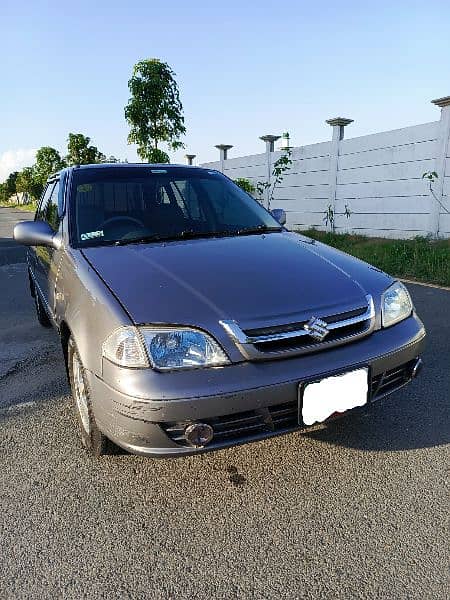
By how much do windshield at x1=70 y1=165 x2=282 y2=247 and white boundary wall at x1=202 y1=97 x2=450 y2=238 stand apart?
5876 mm

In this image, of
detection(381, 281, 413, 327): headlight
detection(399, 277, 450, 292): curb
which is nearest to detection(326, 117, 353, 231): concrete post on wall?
detection(399, 277, 450, 292): curb

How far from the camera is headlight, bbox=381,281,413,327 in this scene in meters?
2.06

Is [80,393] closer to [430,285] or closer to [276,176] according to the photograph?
[430,285]

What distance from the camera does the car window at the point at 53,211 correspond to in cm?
296

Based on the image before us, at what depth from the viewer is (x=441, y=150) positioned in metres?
7.65

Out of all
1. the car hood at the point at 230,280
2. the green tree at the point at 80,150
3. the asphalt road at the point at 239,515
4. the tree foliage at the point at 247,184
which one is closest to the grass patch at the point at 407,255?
the tree foliage at the point at 247,184

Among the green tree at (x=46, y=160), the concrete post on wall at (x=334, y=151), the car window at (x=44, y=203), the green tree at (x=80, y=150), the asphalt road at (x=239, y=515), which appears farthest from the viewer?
the green tree at (x=46, y=160)

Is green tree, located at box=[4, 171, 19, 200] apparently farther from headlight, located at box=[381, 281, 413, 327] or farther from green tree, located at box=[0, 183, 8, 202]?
headlight, located at box=[381, 281, 413, 327]

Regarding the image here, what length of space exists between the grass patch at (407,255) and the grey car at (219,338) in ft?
13.3

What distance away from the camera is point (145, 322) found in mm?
1705

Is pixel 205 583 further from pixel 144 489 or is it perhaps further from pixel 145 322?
pixel 145 322

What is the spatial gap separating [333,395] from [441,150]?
7.26 meters

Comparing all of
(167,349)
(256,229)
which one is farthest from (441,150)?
(167,349)

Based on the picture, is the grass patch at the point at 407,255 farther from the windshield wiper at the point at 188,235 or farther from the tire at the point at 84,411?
the tire at the point at 84,411
